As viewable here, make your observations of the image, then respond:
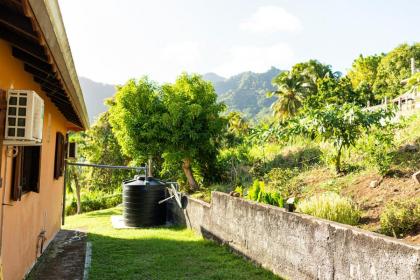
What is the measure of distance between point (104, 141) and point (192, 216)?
61.6ft

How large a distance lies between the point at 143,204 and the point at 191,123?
446 centimetres

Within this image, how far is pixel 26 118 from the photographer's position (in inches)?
145

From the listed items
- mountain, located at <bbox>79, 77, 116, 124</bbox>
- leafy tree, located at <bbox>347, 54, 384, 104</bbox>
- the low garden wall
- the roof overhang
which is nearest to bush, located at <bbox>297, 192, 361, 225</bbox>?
the low garden wall

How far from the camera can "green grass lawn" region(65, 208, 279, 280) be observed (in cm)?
611

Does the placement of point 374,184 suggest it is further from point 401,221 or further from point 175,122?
point 175,122

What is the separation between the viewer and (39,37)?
10.0 feet

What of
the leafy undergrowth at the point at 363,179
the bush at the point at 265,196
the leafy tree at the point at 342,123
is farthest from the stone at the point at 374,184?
the bush at the point at 265,196

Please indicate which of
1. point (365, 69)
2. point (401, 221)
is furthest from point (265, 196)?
point (365, 69)

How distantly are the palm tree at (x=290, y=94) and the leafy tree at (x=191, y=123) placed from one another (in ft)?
90.8

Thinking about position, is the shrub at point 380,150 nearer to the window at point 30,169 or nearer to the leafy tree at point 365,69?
A: the window at point 30,169

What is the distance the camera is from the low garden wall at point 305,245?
363 cm

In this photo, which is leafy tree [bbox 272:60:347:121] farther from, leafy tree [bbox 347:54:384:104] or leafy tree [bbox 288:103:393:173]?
leafy tree [bbox 288:103:393:173]

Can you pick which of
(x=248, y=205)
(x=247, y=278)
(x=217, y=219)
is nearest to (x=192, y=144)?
(x=217, y=219)

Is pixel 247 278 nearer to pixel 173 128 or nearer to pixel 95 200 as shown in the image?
pixel 173 128
